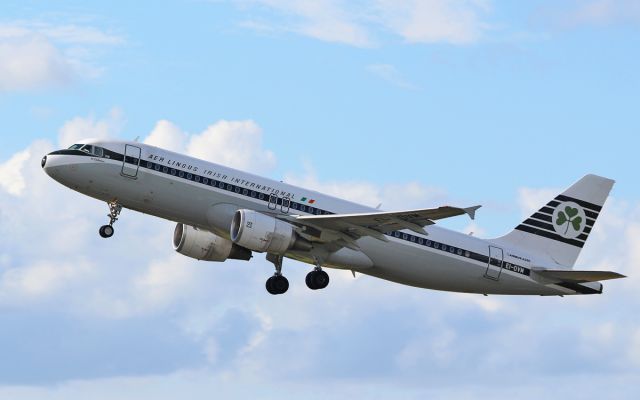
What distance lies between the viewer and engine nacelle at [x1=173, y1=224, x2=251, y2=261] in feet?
192

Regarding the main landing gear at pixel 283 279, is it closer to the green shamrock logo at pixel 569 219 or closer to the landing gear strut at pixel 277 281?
the landing gear strut at pixel 277 281

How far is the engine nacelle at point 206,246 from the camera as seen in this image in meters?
58.6

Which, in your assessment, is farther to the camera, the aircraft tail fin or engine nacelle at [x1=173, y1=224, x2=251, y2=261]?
the aircraft tail fin

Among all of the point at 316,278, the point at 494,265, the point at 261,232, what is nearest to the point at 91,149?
the point at 261,232

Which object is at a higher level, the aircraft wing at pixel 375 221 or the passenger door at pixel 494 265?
the passenger door at pixel 494 265

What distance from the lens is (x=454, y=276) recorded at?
5781cm

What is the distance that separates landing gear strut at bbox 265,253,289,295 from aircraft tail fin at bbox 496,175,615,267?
10.6m

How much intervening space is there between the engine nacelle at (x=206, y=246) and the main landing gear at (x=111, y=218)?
5.40 metres

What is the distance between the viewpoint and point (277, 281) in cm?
5684

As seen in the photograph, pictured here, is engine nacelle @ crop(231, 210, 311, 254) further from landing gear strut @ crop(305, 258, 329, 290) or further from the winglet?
the winglet

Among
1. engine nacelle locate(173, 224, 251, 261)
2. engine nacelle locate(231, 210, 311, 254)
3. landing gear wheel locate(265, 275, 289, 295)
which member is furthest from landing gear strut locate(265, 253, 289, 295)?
engine nacelle locate(231, 210, 311, 254)

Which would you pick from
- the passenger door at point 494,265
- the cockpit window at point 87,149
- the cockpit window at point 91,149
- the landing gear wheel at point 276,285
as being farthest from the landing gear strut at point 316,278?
the cockpit window at point 87,149

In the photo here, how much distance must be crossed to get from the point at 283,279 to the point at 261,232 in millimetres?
4835

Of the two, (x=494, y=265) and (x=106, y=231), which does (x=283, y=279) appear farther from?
(x=494, y=265)
